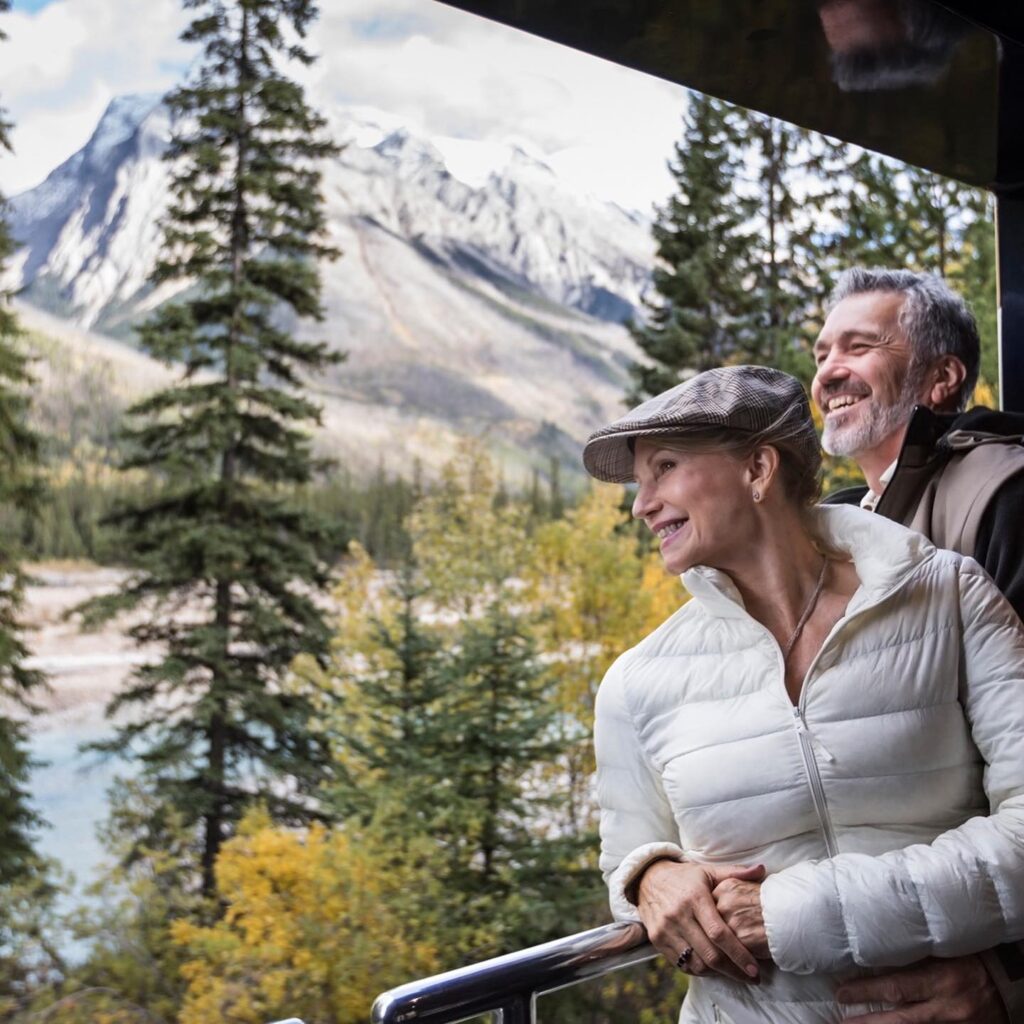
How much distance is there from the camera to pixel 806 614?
1.22 metres

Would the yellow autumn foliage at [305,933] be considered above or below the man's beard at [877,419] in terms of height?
below

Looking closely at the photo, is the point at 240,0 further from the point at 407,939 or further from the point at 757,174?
the point at 407,939

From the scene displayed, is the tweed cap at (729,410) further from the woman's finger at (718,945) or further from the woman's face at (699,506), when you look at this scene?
the woman's finger at (718,945)

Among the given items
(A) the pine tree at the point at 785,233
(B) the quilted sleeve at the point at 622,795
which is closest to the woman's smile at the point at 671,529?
(B) the quilted sleeve at the point at 622,795

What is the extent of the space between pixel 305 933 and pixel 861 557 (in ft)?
19.1

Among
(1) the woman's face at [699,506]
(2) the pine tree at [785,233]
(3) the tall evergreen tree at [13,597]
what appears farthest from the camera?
(2) the pine tree at [785,233]

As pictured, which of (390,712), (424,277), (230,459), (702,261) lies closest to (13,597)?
(230,459)

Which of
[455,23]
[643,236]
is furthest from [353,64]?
[643,236]

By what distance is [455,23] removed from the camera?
9.60 meters

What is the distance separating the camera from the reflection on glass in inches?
66.9

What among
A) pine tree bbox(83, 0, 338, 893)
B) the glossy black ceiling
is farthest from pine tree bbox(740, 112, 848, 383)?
the glossy black ceiling

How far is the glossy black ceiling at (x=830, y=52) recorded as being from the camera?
165 centimetres

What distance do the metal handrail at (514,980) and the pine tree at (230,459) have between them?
6677mm

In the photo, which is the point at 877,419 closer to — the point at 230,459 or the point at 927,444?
the point at 927,444
